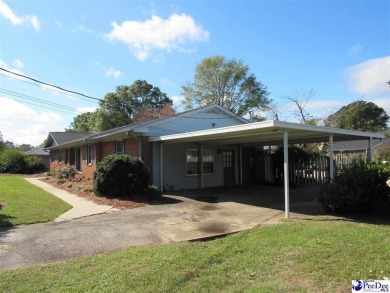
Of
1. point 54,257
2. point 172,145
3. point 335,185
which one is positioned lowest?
point 54,257

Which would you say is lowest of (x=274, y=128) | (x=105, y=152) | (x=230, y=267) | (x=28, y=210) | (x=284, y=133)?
(x=230, y=267)

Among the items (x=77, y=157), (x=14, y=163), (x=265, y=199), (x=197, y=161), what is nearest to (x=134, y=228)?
(x=265, y=199)

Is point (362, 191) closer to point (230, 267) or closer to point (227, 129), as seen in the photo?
point (227, 129)

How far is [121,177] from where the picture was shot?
13.1 metres

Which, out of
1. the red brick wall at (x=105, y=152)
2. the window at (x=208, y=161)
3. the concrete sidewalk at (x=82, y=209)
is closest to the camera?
the concrete sidewalk at (x=82, y=209)

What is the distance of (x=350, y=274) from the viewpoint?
464 centimetres

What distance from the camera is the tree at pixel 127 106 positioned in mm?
47125

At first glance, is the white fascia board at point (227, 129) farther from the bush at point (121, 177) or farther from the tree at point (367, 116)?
the tree at point (367, 116)

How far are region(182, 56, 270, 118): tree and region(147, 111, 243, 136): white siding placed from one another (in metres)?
23.6

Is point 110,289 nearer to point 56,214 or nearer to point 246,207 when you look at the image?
point 56,214

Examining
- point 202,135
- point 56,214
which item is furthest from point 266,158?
point 56,214

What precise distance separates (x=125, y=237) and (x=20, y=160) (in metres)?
31.9

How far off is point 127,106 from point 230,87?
17.7 m

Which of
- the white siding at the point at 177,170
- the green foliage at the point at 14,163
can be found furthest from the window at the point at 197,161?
the green foliage at the point at 14,163
